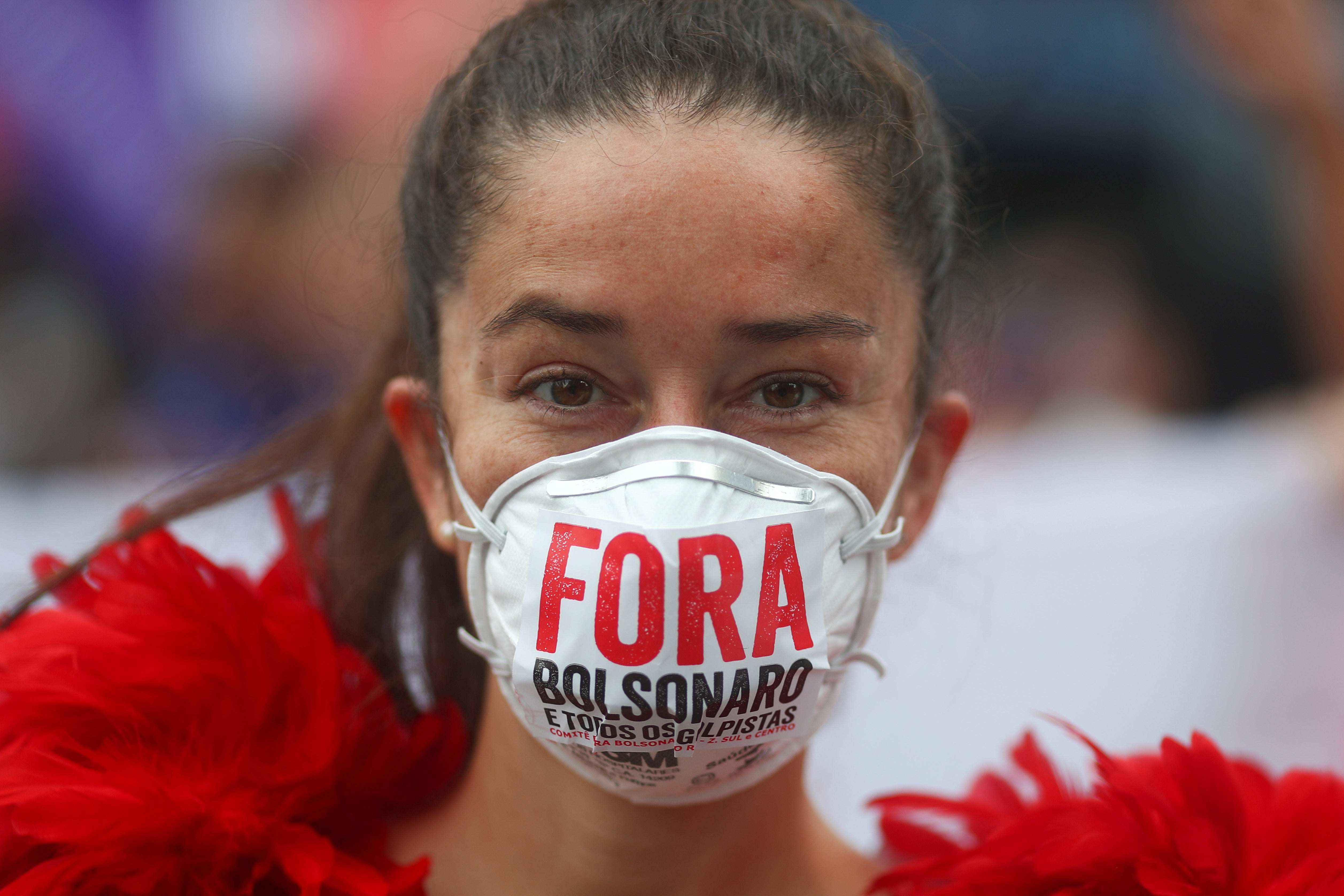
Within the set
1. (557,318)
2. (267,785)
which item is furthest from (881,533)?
(267,785)

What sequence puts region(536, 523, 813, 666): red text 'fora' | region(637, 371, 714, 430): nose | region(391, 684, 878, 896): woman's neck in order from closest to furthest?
region(536, 523, 813, 666): red text 'fora' < region(637, 371, 714, 430): nose < region(391, 684, 878, 896): woman's neck

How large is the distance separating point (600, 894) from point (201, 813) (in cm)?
59

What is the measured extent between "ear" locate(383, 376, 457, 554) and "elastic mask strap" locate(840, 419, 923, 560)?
0.59m

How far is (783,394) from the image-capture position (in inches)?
67.6

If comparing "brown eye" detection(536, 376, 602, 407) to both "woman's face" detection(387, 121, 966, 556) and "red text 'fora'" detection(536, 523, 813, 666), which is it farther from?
"red text 'fora'" detection(536, 523, 813, 666)

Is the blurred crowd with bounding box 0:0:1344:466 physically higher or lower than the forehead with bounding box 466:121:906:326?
lower

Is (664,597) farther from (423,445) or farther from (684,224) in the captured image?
(423,445)

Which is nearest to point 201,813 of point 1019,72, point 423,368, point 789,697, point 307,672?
point 307,672

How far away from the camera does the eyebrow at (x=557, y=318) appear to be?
162cm

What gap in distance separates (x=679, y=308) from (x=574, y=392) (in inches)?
8.0

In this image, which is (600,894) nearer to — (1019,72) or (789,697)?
(789,697)

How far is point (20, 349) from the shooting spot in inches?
192

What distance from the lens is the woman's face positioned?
1.60 meters

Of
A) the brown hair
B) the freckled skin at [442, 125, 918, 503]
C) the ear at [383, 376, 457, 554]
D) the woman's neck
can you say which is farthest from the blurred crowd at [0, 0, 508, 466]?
the freckled skin at [442, 125, 918, 503]
